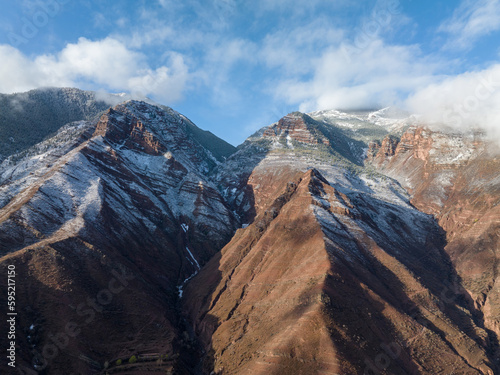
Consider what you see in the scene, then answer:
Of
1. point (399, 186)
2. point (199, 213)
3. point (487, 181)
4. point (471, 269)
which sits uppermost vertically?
point (399, 186)

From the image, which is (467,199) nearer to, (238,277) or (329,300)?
(329,300)

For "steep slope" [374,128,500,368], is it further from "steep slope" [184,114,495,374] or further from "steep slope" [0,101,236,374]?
"steep slope" [0,101,236,374]

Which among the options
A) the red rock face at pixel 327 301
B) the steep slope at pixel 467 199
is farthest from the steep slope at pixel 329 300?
the steep slope at pixel 467 199

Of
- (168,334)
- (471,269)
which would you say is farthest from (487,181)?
(168,334)

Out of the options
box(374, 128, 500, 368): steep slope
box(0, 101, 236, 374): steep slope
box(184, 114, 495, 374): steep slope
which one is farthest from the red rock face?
box(0, 101, 236, 374): steep slope

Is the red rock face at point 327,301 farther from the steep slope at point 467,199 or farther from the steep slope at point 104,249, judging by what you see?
the steep slope at point 104,249

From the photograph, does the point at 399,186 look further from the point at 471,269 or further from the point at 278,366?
the point at 278,366

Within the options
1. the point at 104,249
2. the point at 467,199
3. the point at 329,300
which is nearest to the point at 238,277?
the point at 329,300
